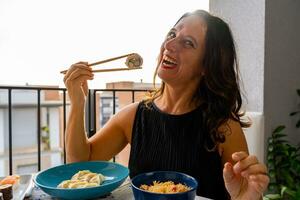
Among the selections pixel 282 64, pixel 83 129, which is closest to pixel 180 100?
pixel 83 129

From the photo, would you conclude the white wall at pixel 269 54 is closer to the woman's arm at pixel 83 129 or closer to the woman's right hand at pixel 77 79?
the woman's arm at pixel 83 129

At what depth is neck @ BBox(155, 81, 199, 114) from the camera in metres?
1.16

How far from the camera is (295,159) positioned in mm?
2188

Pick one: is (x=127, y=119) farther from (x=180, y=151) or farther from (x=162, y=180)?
(x=162, y=180)

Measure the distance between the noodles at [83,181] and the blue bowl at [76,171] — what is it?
20 mm

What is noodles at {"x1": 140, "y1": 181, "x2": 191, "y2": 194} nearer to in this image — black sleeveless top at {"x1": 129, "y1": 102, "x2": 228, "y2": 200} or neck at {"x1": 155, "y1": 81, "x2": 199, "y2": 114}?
black sleeveless top at {"x1": 129, "y1": 102, "x2": 228, "y2": 200}

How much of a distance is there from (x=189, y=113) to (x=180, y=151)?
0.54 feet

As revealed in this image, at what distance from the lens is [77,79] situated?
3.32ft

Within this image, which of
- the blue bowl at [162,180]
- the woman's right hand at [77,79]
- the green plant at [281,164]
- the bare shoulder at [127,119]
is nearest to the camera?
the blue bowl at [162,180]

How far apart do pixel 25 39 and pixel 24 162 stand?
8.15m

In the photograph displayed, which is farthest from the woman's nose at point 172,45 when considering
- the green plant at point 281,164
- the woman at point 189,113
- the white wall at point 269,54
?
the green plant at point 281,164

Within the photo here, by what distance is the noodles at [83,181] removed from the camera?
746 millimetres

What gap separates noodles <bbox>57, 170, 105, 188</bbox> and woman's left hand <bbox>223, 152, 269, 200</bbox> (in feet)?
1.21

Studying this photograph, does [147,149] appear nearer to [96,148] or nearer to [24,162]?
[96,148]
